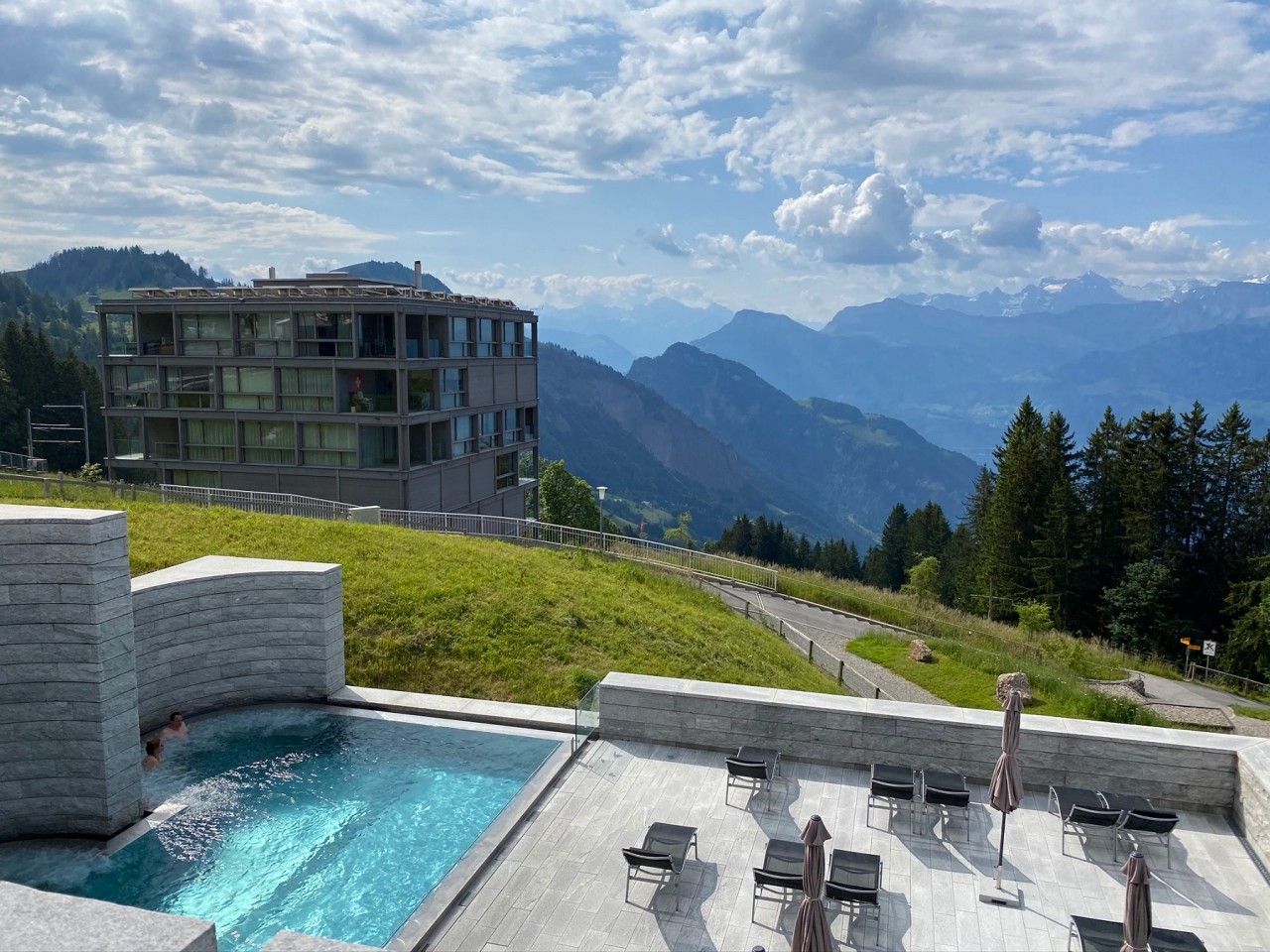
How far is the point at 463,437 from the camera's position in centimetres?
4581

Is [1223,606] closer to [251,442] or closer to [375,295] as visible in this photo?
[375,295]

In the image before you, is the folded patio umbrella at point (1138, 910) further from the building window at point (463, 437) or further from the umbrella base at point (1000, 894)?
the building window at point (463, 437)

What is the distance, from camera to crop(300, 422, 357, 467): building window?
41.1 meters

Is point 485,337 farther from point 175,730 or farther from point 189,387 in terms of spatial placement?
point 175,730

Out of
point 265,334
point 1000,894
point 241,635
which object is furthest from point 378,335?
point 1000,894

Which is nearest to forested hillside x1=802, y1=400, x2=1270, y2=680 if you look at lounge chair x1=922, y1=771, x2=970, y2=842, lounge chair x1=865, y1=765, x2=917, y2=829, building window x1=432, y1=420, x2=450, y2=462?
building window x1=432, y1=420, x2=450, y2=462

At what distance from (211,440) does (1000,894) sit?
42.5m

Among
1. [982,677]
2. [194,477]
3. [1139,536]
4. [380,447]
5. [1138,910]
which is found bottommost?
[982,677]

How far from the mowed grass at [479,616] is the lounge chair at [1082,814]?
877 cm

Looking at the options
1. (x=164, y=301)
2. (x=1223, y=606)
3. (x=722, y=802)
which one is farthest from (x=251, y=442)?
(x=1223, y=606)

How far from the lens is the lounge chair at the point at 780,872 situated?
9289 mm

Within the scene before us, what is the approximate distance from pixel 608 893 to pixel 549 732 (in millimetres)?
5041

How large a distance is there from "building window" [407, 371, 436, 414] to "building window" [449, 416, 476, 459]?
8.36 ft

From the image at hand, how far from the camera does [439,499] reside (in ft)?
143
